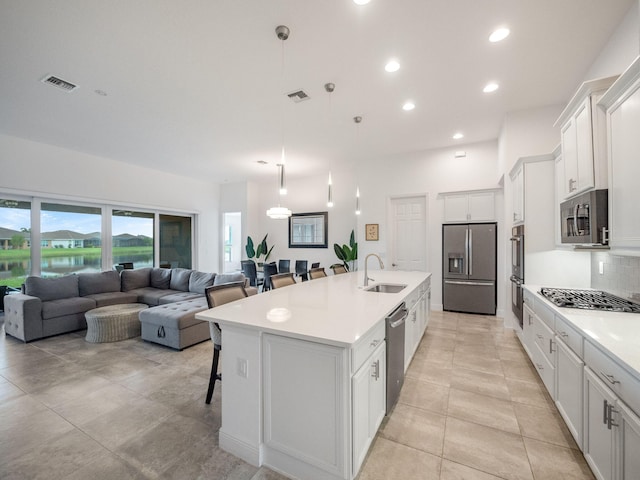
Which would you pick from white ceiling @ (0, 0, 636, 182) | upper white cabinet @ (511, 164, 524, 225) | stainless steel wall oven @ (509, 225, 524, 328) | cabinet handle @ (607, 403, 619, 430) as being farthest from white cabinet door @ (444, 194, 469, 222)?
cabinet handle @ (607, 403, 619, 430)

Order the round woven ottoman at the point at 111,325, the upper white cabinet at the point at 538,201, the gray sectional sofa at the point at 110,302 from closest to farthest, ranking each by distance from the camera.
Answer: the upper white cabinet at the point at 538,201 → the gray sectional sofa at the point at 110,302 → the round woven ottoman at the point at 111,325

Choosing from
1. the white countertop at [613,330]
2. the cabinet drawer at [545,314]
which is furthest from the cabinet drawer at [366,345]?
the cabinet drawer at [545,314]

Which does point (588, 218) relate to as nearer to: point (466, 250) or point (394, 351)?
point (394, 351)

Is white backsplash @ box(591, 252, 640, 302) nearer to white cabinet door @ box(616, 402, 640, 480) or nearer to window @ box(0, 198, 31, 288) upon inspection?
white cabinet door @ box(616, 402, 640, 480)

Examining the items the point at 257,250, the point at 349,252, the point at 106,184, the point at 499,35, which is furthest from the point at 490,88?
the point at 106,184

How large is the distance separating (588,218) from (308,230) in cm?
572

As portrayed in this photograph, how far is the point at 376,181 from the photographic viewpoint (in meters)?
6.09

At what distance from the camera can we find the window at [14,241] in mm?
4695

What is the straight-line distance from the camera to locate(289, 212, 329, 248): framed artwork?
7031mm

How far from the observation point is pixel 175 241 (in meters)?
7.47

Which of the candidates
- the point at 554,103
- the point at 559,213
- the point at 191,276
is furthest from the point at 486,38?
the point at 191,276

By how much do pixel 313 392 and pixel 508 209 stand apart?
166 inches

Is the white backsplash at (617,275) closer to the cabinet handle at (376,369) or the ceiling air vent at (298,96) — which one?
the cabinet handle at (376,369)

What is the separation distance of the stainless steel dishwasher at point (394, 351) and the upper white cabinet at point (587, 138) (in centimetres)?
176
